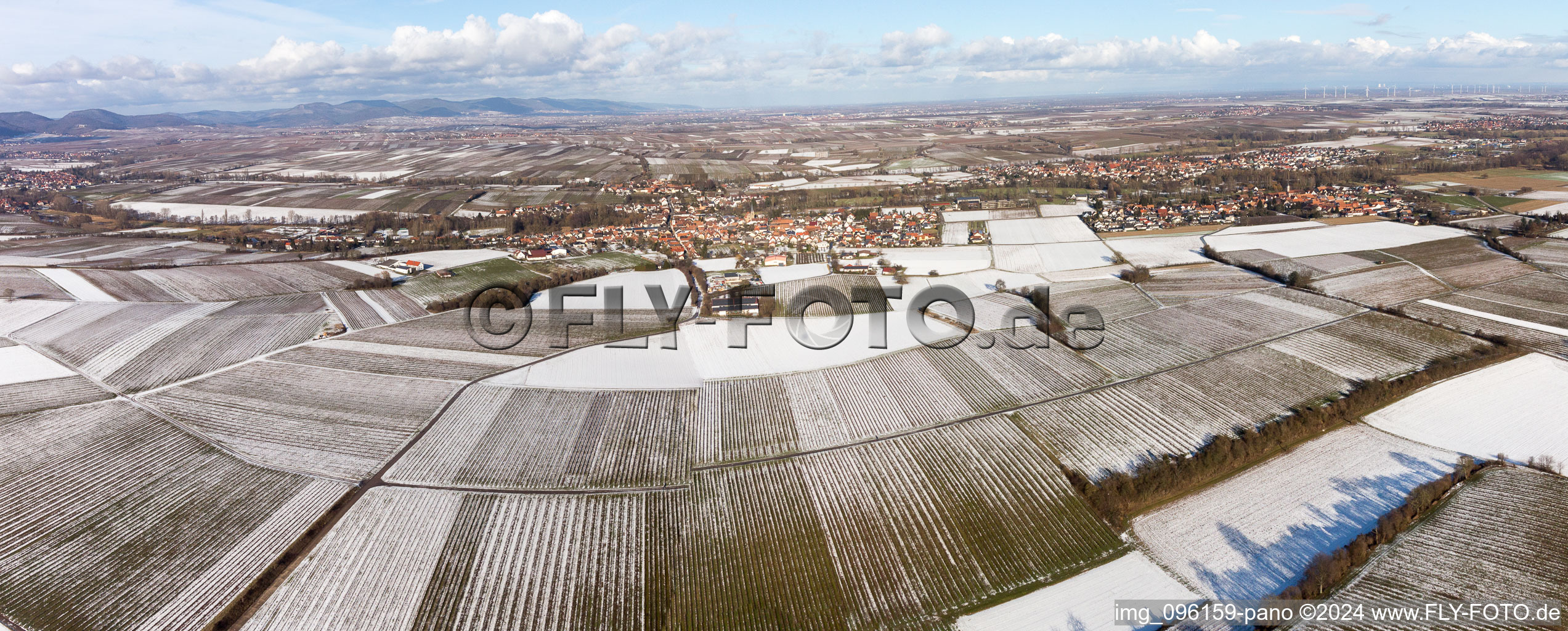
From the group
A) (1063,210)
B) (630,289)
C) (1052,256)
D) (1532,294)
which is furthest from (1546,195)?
(630,289)

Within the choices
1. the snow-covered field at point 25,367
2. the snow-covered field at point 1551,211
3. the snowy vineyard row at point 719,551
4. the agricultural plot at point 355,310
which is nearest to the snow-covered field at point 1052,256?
the snowy vineyard row at point 719,551

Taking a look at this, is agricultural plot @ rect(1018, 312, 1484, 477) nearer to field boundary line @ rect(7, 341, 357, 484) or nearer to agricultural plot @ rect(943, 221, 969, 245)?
field boundary line @ rect(7, 341, 357, 484)

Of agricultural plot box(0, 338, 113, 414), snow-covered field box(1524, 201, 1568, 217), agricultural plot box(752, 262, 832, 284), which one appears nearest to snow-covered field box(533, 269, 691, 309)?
agricultural plot box(752, 262, 832, 284)

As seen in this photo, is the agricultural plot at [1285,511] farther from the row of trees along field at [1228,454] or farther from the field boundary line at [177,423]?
the field boundary line at [177,423]

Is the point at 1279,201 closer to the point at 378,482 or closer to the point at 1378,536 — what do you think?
the point at 1378,536

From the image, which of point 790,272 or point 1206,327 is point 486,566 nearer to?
point 790,272

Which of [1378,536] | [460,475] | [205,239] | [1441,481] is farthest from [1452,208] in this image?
[205,239]
